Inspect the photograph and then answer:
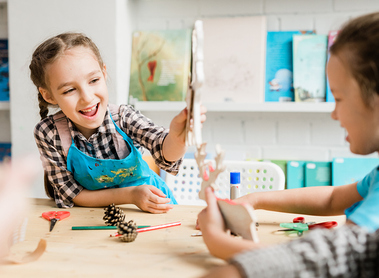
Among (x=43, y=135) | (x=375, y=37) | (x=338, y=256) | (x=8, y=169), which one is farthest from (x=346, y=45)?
(x=43, y=135)

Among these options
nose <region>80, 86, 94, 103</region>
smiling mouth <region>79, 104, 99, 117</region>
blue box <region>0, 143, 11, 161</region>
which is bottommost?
blue box <region>0, 143, 11, 161</region>

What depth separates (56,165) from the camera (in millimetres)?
1065

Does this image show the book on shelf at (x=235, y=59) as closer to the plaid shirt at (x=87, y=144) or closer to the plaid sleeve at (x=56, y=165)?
the plaid shirt at (x=87, y=144)

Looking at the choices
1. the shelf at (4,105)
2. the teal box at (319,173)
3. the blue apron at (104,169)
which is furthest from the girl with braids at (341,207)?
the shelf at (4,105)

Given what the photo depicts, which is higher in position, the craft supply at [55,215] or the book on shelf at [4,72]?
the book on shelf at [4,72]

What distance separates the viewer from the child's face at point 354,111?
24.1 inches

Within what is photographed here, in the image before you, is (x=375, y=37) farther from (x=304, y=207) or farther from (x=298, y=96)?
(x=298, y=96)

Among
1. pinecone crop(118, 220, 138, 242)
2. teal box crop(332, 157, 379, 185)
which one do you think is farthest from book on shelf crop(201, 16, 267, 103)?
pinecone crop(118, 220, 138, 242)

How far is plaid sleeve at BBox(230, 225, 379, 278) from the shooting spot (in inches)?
16.8

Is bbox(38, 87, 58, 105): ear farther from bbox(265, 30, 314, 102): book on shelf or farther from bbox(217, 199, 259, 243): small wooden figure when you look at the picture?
bbox(265, 30, 314, 102): book on shelf

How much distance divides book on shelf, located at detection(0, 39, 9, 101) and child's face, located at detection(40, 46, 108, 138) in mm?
1046

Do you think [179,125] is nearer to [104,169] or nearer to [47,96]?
[104,169]

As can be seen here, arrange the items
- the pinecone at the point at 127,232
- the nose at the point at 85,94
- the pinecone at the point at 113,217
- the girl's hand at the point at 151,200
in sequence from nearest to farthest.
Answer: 1. the pinecone at the point at 127,232
2. the pinecone at the point at 113,217
3. the girl's hand at the point at 151,200
4. the nose at the point at 85,94

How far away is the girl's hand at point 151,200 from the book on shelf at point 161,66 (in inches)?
36.7
